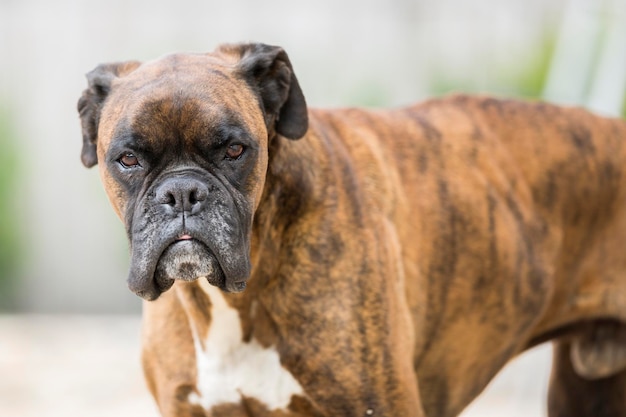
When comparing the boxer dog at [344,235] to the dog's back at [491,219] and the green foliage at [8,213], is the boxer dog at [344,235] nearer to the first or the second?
the dog's back at [491,219]

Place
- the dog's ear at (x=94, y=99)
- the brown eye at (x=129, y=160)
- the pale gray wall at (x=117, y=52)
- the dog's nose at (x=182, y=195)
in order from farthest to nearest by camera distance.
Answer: the pale gray wall at (x=117, y=52) < the dog's ear at (x=94, y=99) < the brown eye at (x=129, y=160) < the dog's nose at (x=182, y=195)

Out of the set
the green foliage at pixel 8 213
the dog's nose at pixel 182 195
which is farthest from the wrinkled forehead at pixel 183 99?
the green foliage at pixel 8 213

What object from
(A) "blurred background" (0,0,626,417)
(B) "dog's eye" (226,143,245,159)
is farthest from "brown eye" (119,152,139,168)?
(A) "blurred background" (0,0,626,417)

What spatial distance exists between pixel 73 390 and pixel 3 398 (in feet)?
1.44

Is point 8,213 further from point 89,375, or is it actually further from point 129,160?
point 129,160

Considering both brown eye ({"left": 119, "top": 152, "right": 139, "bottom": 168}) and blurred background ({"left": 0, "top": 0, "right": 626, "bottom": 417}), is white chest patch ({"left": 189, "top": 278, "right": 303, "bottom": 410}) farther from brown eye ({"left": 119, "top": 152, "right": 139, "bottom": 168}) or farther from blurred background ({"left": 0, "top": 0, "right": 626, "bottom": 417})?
blurred background ({"left": 0, "top": 0, "right": 626, "bottom": 417})

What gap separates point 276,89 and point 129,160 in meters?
0.52

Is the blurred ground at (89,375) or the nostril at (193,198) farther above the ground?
the nostril at (193,198)

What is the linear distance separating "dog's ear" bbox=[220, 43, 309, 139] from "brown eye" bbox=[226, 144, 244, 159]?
0.24m

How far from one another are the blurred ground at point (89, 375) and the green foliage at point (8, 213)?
0.39 m

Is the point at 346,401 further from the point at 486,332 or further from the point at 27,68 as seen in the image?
the point at 27,68

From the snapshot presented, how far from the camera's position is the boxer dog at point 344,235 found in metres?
3.29

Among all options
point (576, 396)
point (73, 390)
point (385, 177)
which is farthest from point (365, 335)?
point (73, 390)

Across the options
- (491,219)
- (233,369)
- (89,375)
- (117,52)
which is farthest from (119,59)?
(233,369)
